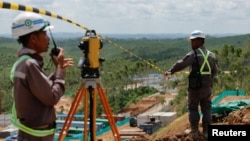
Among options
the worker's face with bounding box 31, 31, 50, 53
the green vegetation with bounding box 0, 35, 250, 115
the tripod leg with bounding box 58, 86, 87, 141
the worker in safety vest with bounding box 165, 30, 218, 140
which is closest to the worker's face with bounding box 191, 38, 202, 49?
the worker in safety vest with bounding box 165, 30, 218, 140

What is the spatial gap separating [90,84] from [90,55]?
25 cm

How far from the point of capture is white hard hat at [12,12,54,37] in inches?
114

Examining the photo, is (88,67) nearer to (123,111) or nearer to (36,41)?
(36,41)

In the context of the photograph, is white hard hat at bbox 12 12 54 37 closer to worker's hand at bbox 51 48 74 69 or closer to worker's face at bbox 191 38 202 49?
worker's hand at bbox 51 48 74 69

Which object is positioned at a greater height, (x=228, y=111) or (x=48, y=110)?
(x=48, y=110)

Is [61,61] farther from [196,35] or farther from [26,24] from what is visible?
[196,35]

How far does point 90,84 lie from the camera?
11.9ft

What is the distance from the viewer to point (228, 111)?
7727mm

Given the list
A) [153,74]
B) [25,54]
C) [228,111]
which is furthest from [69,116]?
[153,74]

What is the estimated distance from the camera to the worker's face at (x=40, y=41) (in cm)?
294

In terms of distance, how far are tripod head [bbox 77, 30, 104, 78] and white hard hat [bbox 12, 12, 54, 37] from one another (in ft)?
2.11

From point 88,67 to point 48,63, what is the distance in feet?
1.53

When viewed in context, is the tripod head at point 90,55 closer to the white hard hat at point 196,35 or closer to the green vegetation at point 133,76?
the green vegetation at point 133,76

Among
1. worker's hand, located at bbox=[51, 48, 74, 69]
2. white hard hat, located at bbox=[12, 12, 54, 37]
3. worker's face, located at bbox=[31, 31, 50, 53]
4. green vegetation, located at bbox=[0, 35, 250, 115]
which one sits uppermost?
white hard hat, located at bbox=[12, 12, 54, 37]
